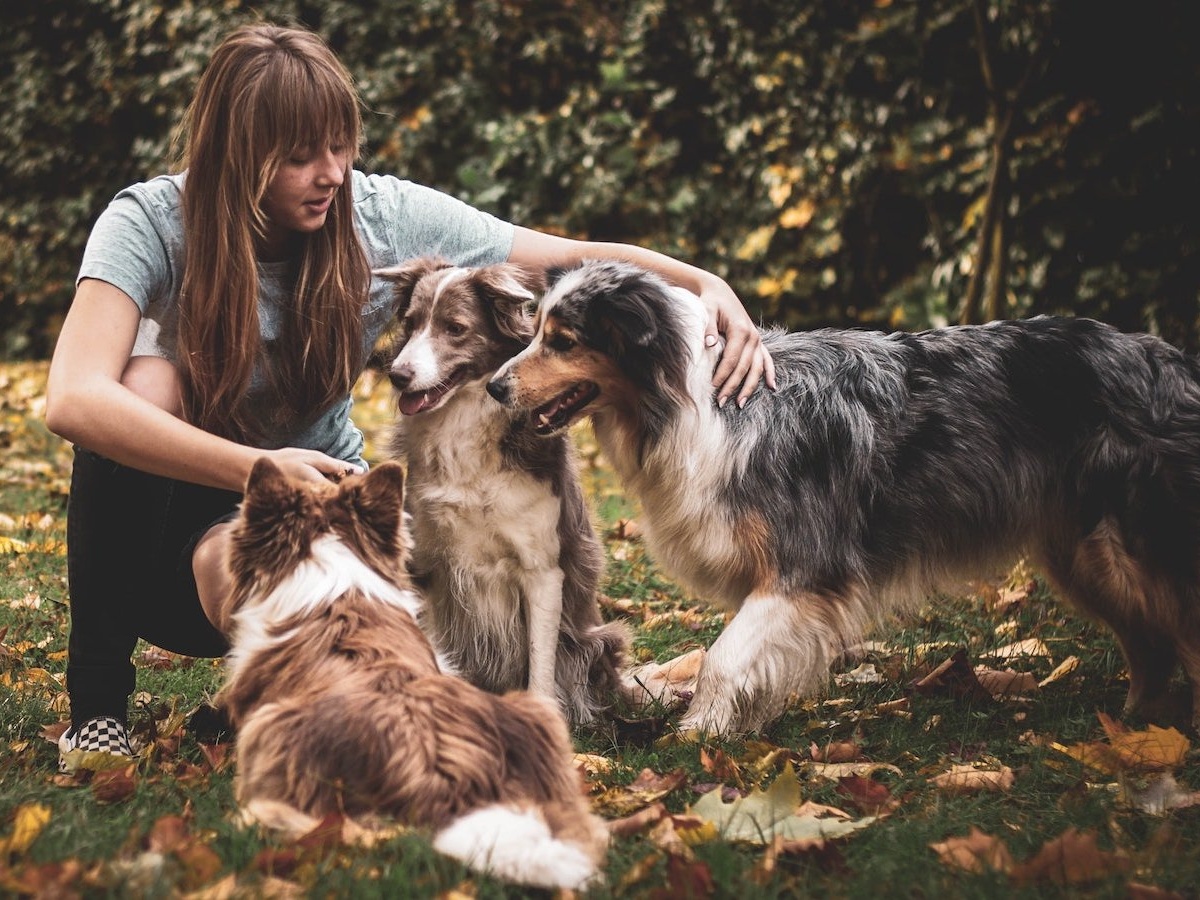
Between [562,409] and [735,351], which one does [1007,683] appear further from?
[562,409]

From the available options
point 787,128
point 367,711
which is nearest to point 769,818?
point 367,711

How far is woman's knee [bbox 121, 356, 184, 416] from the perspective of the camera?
3.12 metres

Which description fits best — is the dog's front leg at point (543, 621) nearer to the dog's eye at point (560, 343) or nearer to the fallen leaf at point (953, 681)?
the dog's eye at point (560, 343)

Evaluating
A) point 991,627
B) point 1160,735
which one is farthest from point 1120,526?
point 991,627

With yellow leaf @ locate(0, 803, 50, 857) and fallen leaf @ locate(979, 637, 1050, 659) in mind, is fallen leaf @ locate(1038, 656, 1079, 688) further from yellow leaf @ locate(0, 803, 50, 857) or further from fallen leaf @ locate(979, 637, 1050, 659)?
yellow leaf @ locate(0, 803, 50, 857)

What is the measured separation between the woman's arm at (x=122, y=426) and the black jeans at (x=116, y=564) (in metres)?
0.30

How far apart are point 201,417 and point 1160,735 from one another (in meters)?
2.72

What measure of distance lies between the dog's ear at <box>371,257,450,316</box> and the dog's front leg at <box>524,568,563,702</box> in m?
1.02

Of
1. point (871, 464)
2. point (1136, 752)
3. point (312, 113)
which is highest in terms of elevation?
point (312, 113)

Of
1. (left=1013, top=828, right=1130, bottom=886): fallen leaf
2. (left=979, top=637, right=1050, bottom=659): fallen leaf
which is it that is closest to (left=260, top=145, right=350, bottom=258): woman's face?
(left=1013, top=828, right=1130, bottom=886): fallen leaf

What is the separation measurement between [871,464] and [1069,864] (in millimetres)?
1642

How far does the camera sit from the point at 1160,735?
3.02m

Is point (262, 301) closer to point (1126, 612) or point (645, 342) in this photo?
point (645, 342)

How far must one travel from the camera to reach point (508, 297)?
3.76 meters
